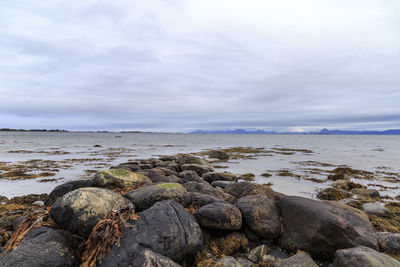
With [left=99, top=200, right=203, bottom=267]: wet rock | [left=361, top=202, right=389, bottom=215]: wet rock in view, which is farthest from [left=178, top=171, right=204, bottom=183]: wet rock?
[left=361, top=202, right=389, bottom=215]: wet rock

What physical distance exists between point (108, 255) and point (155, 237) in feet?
2.83

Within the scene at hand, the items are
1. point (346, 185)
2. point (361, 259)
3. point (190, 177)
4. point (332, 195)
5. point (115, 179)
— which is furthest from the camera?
point (346, 185)

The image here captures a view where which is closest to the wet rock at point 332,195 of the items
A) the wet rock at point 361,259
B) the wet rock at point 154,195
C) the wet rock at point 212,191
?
the wet rock at point 212,191

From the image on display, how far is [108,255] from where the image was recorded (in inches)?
158

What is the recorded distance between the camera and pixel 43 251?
3.96 meters

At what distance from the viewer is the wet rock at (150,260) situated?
12.1ft

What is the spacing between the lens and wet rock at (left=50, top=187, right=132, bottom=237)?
181 inches

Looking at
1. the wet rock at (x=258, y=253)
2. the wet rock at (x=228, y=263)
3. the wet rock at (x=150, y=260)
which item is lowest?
the wet rock at (x=258, y=253)

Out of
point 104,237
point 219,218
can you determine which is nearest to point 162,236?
point 104,237

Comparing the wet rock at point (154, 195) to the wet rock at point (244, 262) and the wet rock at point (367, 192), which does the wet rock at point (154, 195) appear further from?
the wet rock at point (367, 192)

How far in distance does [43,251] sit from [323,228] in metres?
5.61

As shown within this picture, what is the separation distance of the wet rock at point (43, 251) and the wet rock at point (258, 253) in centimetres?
363

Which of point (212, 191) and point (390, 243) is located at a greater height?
point (212, 191)

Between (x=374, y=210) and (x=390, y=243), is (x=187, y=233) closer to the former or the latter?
(x=390, y=243)
